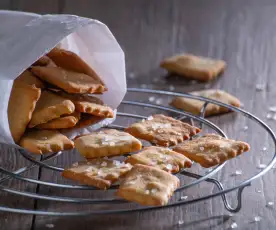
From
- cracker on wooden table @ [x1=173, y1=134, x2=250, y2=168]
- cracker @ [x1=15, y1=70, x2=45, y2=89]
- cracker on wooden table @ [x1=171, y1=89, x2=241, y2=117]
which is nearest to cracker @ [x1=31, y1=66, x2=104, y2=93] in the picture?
cracker @ [x1=15, y1=70, x2=45, y2=89]

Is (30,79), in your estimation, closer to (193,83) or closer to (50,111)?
(50,111)

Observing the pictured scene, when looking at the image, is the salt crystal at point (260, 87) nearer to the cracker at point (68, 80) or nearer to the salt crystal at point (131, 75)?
the salt crystal at point (131, 75)

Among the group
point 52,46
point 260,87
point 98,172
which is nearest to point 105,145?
point 98,172

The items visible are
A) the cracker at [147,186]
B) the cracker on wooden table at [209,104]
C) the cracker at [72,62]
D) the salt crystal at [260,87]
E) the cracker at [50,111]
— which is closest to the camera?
the cracker at [147,186]

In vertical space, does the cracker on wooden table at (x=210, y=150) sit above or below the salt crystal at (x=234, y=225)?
above

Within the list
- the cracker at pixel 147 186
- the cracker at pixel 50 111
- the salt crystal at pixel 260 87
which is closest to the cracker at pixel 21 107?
the cracker at pixel 50 111

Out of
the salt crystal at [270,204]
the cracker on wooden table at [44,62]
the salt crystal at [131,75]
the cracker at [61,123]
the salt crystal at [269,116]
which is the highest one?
the cracker on wooden table at [44,62]

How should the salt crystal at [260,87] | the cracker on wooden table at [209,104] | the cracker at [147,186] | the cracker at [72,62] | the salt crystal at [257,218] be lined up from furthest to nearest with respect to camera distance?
1. the salt crystal at [260,87]
2. the cracker on wooden table at [209,104]
3. the cracker at [72,62]
4. the salt crystal at [257,218]
5. the cracker at [147,186]

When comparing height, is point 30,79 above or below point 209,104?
above
